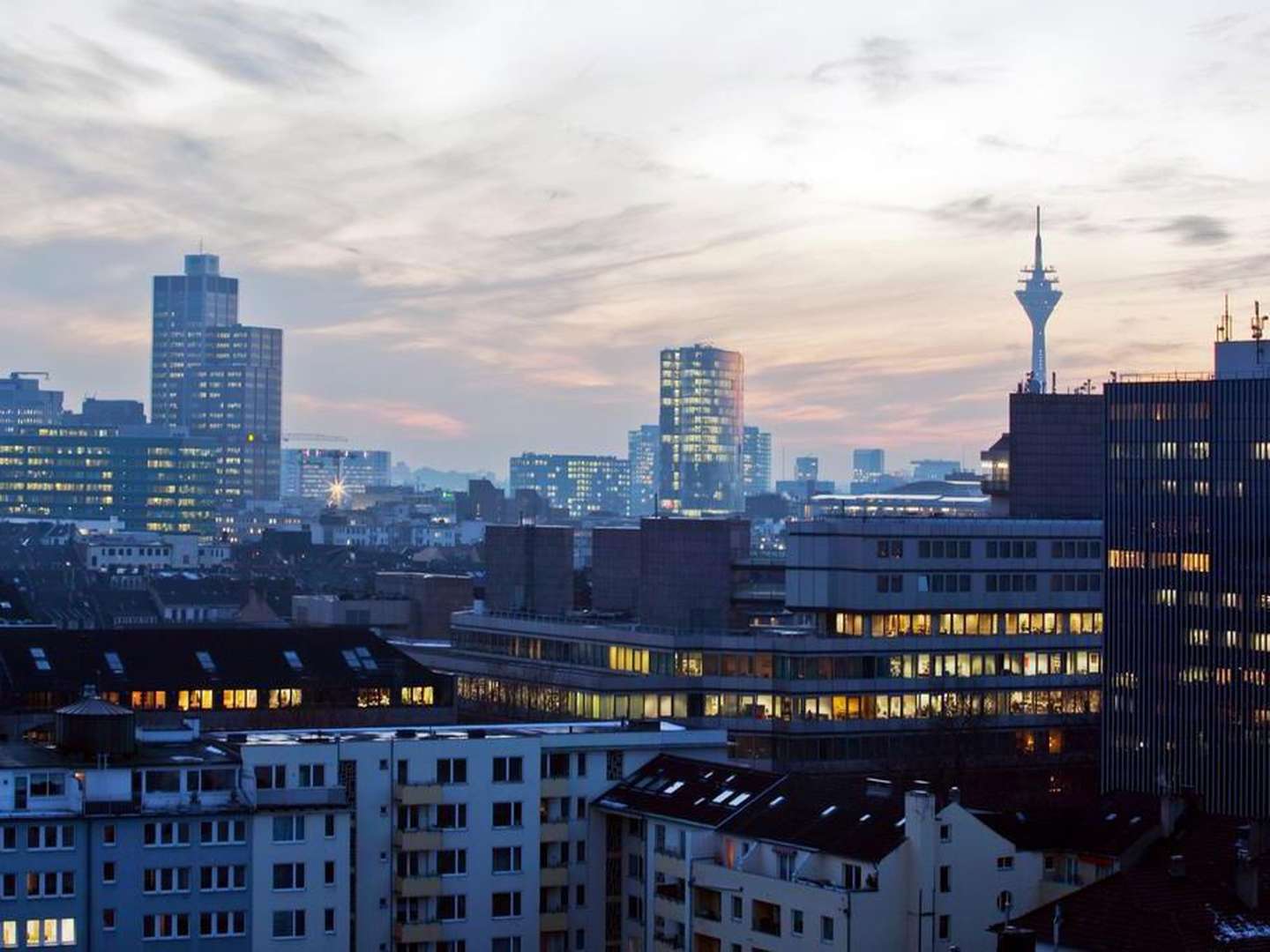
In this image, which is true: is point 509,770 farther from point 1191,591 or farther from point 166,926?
point 1191,591

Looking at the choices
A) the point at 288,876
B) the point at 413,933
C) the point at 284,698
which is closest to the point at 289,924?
→ the point at 288,876

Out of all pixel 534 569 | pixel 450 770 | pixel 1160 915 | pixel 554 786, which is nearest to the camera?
pixel 1160 915

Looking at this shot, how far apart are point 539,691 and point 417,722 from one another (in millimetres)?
13351

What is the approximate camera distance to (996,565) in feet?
493

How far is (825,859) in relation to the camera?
86.3m

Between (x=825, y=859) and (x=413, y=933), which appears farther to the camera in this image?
(x=413, y=933)

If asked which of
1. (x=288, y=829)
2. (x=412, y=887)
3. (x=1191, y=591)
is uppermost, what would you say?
(x=1191, y=591)

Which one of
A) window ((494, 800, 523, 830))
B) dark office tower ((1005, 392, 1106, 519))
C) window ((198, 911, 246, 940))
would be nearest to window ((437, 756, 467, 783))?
window ((494, 800, 523, 830))

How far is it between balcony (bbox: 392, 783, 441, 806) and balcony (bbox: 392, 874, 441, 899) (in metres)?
2.83

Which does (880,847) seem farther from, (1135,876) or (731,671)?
(731,671)

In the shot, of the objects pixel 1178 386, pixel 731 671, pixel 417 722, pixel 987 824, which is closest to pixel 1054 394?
pixel 1178 386

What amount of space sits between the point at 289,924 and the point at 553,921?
1193 cm

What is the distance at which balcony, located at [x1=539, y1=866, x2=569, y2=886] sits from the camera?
321 feet

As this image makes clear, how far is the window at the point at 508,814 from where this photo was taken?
97.4m
